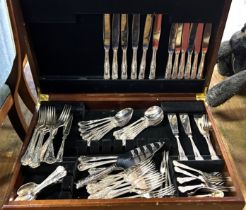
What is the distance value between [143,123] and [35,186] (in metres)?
0.31

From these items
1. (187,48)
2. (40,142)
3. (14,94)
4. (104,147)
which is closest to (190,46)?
(187,48)

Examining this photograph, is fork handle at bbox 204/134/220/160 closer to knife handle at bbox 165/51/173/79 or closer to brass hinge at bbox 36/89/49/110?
knife handle at bbox 165/51/173/79

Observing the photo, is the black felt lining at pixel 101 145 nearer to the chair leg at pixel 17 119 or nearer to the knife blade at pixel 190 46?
the knife blade at pixel 190 46

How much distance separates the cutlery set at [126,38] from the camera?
0.72 m

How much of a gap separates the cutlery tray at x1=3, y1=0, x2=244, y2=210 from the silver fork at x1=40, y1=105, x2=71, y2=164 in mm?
17

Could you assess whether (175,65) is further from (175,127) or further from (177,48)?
(175,127)

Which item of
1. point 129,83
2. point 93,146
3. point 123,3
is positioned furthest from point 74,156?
point 123,3

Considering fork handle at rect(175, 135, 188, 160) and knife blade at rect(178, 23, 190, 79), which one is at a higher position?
knife blade at rect(178, 23, 190, 79)

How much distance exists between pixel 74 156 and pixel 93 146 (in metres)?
0.05

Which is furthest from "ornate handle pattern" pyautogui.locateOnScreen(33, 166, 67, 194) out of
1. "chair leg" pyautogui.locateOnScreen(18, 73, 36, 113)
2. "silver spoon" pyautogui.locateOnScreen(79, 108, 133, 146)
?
"chair leg" pyautogui.locateOnScreen(18, 73, 36, 113)

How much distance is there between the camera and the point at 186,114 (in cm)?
81

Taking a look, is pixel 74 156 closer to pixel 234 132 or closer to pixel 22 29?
pixel 22 29

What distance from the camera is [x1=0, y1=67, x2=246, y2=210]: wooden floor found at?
3.27 ft

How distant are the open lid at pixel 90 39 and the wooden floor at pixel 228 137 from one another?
0.35 metres
